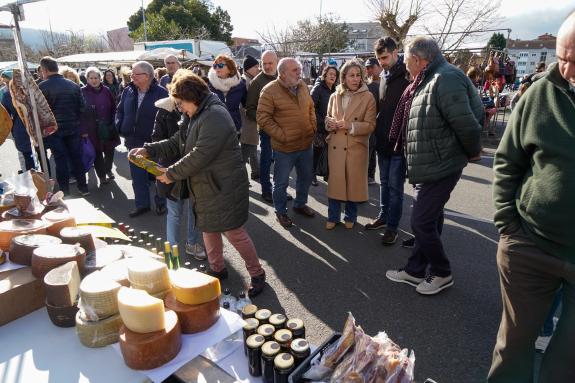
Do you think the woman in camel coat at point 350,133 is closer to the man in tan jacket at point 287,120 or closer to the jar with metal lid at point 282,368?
the man in tan jacket at point 287,120

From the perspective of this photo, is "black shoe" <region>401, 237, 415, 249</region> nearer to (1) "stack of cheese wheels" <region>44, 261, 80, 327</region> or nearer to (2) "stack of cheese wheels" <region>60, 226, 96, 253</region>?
(2) "stack of cheese wheels" <region>60, 226, 96, 253</region>

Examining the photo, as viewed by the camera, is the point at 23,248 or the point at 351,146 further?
the point at 351,146

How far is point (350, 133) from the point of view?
3.91 meters

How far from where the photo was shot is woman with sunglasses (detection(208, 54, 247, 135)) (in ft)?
15.5

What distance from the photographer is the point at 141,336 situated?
1.30 m

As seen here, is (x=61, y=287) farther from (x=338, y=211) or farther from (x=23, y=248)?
(x=338, y=211)

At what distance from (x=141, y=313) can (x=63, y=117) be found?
4.87 m

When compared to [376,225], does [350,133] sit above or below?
above

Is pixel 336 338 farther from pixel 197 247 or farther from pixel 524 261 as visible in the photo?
pixel 197 247

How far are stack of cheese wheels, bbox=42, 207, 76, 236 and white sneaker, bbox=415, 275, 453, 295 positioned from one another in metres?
2.54

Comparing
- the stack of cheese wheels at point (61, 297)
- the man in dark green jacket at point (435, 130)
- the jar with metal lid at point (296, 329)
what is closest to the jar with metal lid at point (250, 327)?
the jar with metal lid at point (296, 329)

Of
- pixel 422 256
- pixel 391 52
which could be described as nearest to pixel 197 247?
pixel 422 256

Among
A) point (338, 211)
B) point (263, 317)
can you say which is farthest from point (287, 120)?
point (263, 317)

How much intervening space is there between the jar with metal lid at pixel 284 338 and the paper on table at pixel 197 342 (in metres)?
0.17
